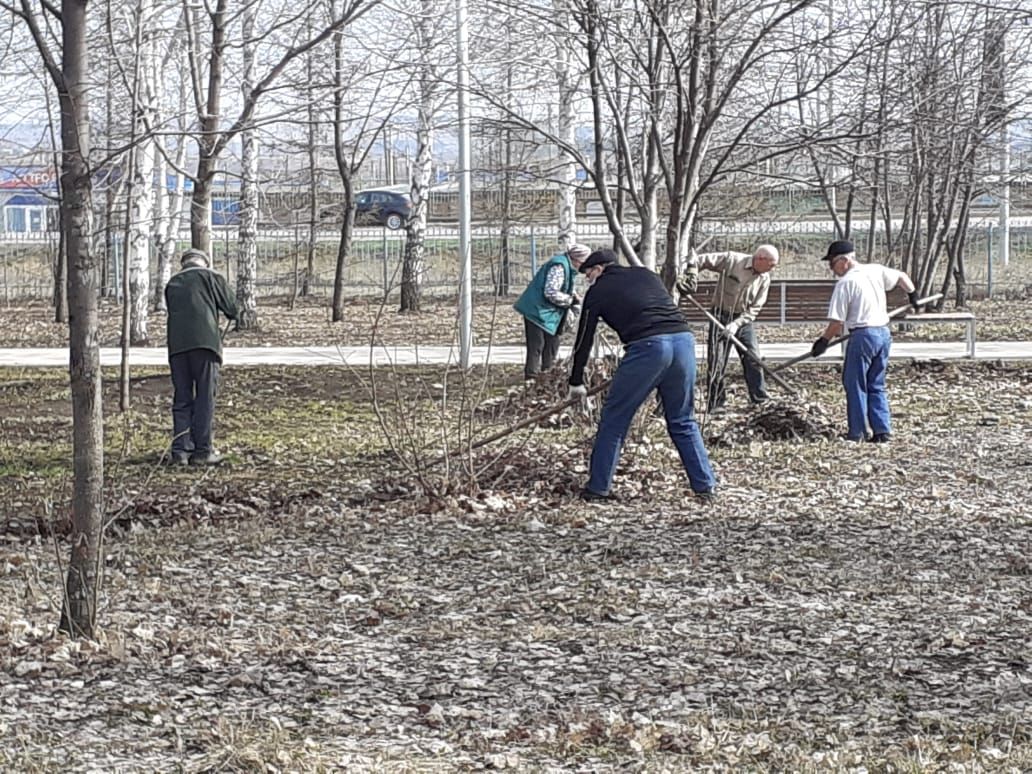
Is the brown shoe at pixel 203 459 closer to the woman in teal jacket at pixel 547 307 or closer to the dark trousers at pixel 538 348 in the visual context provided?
the woman in teal jacket at pixel 547 307

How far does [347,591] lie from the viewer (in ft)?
21.7

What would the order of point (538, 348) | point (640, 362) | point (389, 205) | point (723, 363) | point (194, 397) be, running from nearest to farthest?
1. point (640, 362)
2. point (194, 397)
3. point (723, 363)
4. point (538, 348)
5. point (389, 205)

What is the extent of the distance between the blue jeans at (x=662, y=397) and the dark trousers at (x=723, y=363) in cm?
281

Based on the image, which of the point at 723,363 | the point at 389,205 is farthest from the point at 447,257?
the point at 723,363

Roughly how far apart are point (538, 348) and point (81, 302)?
8.54 m

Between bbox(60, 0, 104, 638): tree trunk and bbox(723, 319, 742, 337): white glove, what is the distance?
23.0ft

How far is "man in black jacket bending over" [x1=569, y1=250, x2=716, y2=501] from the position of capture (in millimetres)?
8289

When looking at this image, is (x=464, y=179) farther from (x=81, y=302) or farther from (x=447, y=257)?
(x=447, y=257)

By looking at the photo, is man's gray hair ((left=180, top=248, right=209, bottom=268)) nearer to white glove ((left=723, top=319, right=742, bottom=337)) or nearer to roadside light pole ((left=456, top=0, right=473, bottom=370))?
roadside light pole ((left=456, top=0, right=473, bottom=370))

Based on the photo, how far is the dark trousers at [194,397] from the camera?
10.3 m

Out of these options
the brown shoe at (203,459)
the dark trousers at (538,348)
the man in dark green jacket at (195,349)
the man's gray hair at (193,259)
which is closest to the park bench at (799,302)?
the dark trousers at (538,348)

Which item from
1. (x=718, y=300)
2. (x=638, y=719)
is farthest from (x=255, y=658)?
(x=718, y=300)

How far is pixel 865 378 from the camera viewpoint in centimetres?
1080

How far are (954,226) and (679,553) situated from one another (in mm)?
18668
